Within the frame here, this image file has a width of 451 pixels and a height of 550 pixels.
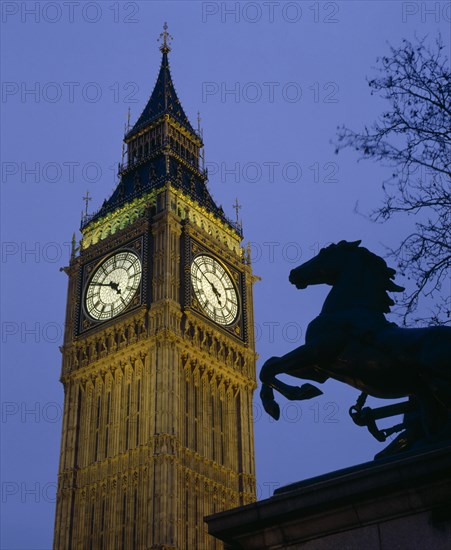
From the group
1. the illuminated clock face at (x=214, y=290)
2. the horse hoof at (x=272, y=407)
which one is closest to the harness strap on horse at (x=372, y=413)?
the horse hoof at (x=272, y=407)

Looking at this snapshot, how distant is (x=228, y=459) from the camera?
52.8 m

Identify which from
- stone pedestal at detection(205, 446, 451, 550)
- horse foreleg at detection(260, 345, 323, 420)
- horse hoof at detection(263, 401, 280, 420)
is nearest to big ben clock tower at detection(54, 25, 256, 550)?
horse hoof at detection(263, 401, 280, 420)

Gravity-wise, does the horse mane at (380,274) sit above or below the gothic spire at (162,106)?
below

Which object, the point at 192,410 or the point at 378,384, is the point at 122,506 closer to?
the point at 192,410

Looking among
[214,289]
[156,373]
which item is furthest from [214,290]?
[156,373]

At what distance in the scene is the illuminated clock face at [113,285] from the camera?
2143 inches

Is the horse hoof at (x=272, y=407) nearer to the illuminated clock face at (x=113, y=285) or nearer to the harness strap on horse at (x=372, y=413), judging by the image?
the harness strap on horse at (x=372, y=413)

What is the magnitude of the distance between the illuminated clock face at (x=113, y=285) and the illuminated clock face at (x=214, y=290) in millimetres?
3641

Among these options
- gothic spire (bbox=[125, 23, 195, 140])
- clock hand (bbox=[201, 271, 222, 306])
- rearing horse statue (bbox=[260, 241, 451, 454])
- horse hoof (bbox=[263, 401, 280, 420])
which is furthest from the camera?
gothic spire (bbox=[125, 23, 195, 140])

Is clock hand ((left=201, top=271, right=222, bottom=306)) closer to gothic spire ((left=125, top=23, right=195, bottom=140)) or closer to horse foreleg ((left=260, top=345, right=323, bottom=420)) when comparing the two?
gothic spire ((left=125, top=23, right=195, bottom=140))

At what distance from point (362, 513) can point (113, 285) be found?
155 feet

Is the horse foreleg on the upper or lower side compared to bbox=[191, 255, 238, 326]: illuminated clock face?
lower

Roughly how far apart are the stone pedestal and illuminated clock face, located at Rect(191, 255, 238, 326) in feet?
148

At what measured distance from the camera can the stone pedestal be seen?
859 cm
